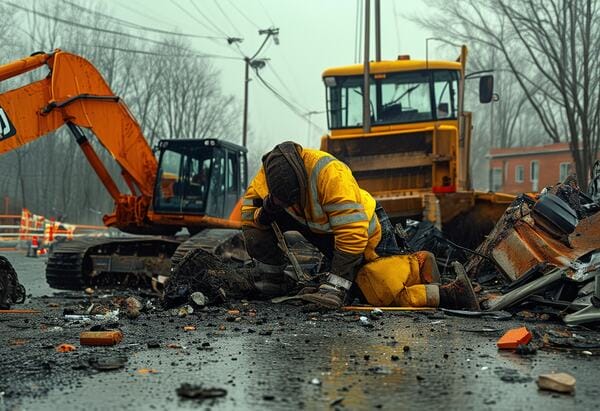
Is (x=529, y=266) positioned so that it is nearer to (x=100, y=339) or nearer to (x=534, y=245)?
(x=534, y=245)

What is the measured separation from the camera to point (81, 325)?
5.57m

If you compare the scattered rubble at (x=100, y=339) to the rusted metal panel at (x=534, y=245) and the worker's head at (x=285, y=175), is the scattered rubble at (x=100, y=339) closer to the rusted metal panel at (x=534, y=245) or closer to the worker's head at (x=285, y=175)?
the worker's head at (x=285, y=175)

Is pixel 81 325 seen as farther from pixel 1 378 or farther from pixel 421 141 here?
pixel 421 141

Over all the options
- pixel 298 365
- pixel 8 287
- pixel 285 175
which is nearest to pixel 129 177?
pixel 8 287

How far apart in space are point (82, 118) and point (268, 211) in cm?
507

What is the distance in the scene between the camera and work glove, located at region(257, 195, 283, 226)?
19.6 ft

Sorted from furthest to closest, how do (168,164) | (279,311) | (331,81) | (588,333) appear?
(331,81)
(168,164)
(279,311)
(588,333)

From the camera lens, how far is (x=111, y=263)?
1057 centimetres

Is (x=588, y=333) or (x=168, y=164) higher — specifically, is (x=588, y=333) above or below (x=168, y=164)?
below

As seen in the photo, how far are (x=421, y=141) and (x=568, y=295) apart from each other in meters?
6.09

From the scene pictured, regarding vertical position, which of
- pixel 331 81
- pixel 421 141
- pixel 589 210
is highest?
pixel 331 81

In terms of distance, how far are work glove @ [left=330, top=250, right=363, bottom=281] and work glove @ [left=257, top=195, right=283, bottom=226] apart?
637 mm

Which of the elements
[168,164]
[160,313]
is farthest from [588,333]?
[168,164]

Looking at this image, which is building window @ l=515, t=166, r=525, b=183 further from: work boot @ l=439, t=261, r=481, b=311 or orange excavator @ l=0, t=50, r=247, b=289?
work boot @ l=439, t=261, r=481, b=311
